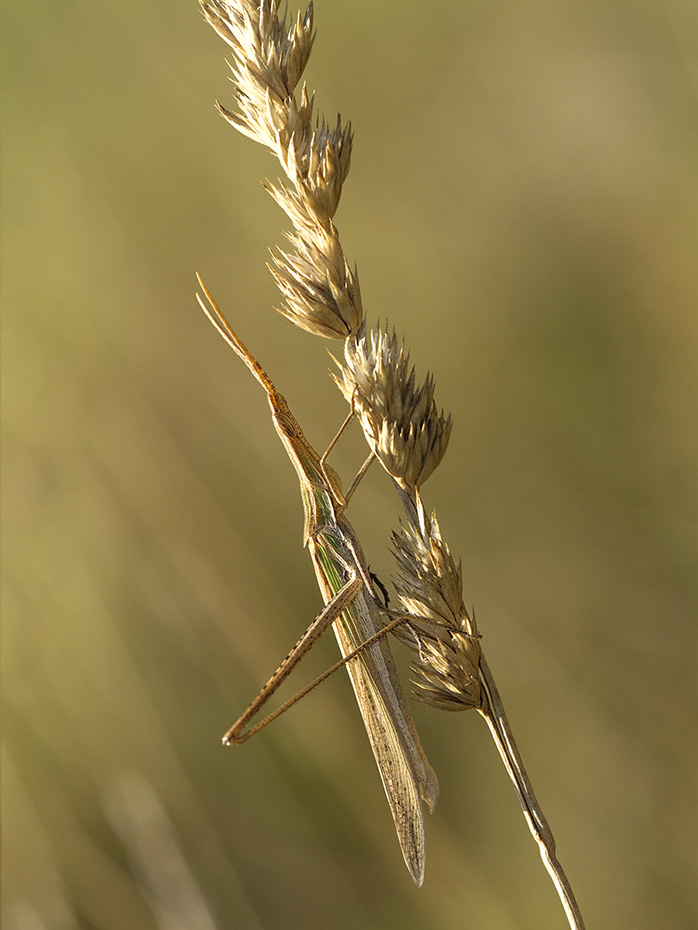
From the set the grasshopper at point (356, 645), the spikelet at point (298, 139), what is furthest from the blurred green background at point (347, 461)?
the spikelet at point (298, 139)

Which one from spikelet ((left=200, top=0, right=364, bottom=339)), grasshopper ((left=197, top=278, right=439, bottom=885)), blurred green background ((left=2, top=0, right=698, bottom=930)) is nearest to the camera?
spikelet ((left=200, top=0, right=364, bottom=339))

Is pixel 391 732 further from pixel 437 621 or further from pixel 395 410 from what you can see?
pixel 395 410

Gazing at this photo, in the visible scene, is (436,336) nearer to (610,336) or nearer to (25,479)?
(610,336)

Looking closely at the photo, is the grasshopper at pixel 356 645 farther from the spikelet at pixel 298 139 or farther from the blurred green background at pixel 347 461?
the blurred green background at pixel 347 461

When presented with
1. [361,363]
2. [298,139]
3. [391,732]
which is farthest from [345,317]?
[391,732]

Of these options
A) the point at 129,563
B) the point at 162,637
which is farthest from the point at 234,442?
the point at 162,637

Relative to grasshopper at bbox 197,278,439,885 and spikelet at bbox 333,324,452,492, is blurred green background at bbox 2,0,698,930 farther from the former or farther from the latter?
spikelet at bbox 333,324,452,492

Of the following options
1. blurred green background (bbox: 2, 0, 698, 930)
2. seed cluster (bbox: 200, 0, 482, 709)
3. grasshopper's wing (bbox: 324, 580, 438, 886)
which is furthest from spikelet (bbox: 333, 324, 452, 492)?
blurred green background (bbox: 2, 0, 698, 930)

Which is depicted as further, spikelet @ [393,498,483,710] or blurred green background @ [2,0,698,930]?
blurred green background @ [2,0,698,930]
